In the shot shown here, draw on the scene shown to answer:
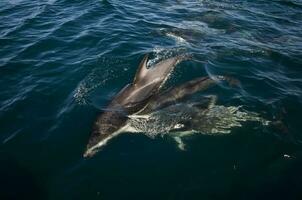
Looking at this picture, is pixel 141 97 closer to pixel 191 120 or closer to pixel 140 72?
pixel 140 72

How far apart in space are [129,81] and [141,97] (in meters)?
1.81

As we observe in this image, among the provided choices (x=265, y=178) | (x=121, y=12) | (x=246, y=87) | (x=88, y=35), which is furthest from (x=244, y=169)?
(x=121, y=12)

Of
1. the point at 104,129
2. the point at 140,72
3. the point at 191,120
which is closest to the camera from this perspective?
the point at 104,129

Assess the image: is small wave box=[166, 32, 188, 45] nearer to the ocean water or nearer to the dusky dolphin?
the ocean water

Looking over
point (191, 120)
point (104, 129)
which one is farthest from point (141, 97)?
point (191, 120)

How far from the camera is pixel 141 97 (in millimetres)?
10242

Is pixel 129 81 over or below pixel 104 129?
over

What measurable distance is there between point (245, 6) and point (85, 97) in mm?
12372

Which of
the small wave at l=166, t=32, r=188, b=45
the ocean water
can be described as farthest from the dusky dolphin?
the small wave at l=166, t=32, r=188, b=45

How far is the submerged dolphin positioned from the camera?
9.73 meters

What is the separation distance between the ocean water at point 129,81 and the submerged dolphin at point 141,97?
38 centimetres

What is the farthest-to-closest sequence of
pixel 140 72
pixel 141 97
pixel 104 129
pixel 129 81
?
pixel 129 81 → pixel 140 72 → pixel 141 97 → pixel 104 129

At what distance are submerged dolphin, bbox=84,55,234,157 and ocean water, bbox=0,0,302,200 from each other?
378 millimetres

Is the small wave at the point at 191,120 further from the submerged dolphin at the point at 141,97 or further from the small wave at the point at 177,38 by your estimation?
the small wave at the point at 177,38
